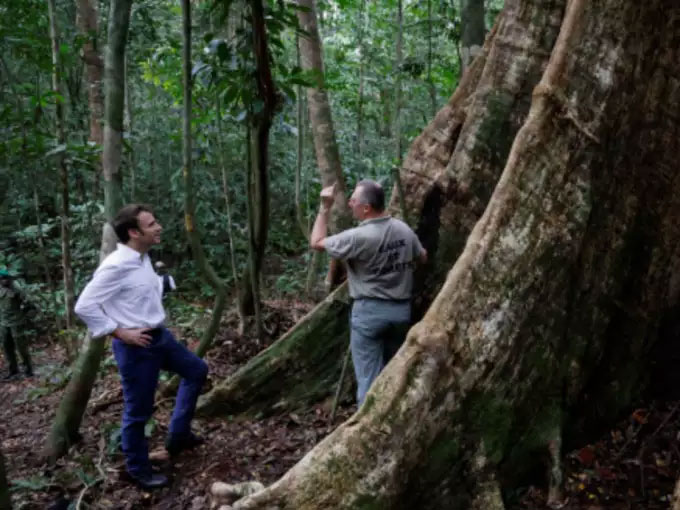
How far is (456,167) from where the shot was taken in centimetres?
468

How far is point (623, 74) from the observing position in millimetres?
3602

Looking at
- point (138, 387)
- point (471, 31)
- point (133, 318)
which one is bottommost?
Answer: point (138, 387)

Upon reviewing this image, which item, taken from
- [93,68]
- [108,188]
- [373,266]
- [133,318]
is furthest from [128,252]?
[93,68]

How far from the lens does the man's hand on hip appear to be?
4141 millimetres

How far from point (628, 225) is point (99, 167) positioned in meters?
10.2

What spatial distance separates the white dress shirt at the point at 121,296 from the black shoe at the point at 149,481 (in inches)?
43.3

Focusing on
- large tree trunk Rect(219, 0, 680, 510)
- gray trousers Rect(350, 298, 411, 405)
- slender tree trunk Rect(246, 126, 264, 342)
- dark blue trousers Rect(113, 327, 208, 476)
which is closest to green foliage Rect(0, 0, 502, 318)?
slender tree trunk Rect(246, 126, 264, 342)

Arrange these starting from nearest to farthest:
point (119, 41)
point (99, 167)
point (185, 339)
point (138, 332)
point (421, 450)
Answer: point (421, 450)
point (138, 332)
point (119, 41)
point (185, 339)
point (99, 167)

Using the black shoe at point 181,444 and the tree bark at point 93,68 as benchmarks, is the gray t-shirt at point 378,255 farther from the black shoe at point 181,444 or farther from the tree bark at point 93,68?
the tree bark at point 93,68

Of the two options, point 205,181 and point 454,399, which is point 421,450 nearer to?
point 454,399

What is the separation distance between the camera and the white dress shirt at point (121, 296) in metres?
4.06

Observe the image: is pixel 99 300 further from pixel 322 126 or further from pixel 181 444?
pixel 322 126

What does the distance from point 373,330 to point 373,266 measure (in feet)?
1.56

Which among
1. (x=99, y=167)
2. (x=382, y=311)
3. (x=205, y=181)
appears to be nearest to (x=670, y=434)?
(x=382, y=311)
